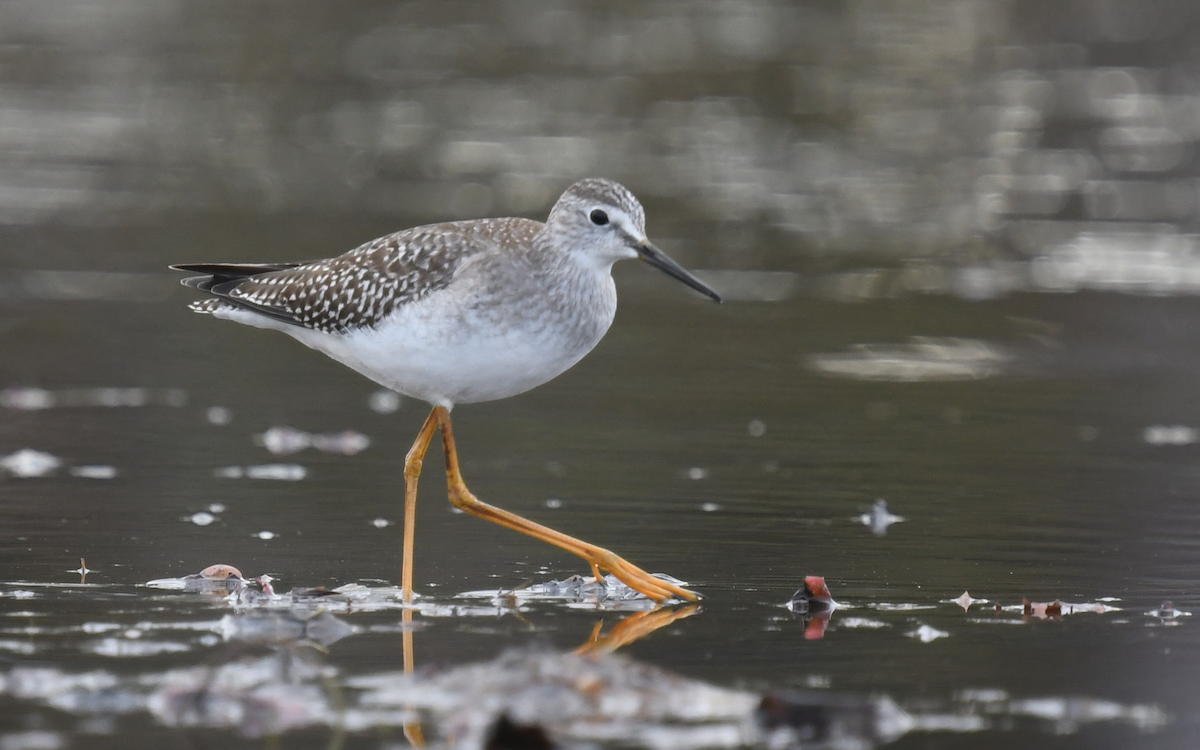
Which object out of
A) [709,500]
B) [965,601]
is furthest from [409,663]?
[709,500]

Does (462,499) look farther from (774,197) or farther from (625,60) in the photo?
(625,60)

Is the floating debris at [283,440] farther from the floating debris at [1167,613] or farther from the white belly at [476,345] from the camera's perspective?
the floating debris at [1167,613]

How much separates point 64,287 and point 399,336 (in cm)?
809

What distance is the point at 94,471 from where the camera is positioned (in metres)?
9.78

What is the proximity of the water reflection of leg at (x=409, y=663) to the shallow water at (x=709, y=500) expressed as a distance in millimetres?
50

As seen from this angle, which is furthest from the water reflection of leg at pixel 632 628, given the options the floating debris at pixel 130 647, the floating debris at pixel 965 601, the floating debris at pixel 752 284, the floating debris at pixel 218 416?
the floating debris at pixel 752 284

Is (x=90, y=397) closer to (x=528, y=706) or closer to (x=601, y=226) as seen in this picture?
(x=601, y=226)

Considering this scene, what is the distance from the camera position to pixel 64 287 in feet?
49.9

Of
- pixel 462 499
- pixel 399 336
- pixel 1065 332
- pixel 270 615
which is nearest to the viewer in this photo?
pixel 270 615

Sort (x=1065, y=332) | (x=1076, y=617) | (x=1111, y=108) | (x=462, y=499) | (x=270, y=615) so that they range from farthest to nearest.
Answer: (x=1111, y=108) → (x=1065, y=332) → (x=462, y=499) → (x=1076, y=617) → (x=270, y=615)

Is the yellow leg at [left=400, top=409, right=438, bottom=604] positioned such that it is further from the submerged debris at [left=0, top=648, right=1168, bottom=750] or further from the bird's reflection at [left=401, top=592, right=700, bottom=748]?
the submerged debris at [left=0, top=648, right=1168, bottom=750]

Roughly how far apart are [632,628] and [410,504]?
1.66 metres

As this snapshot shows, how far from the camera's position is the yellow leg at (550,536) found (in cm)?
765

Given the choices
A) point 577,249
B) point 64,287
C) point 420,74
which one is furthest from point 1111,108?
point 577,249
